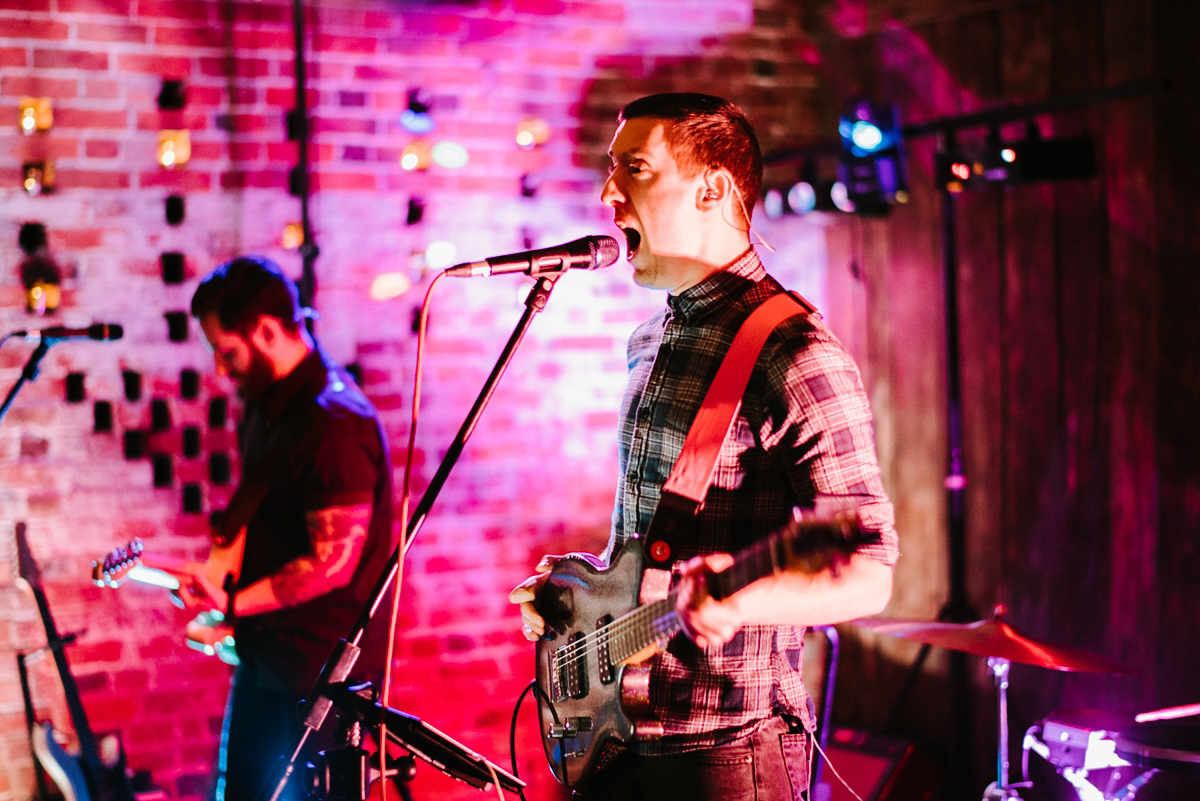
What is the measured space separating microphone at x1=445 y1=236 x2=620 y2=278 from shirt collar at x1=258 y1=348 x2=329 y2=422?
1.11 m

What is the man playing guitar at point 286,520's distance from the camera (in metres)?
2.65

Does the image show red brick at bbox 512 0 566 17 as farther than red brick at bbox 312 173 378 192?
Yes

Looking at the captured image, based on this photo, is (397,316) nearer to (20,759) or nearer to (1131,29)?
(20,759)

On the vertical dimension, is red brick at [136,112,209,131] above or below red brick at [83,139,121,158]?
above

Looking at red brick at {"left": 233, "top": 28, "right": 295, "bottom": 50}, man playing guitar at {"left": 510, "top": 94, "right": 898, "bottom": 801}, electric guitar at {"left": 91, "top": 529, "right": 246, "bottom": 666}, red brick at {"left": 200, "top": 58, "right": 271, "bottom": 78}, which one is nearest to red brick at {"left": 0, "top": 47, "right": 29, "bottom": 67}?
red brick at {"left": 200, "top": 58, "right": 271, "bottom": 78}

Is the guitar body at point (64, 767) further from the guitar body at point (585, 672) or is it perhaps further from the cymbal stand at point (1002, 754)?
the cymbal stand at point (1002, 754)

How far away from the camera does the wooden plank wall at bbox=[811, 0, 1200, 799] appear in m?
3.38

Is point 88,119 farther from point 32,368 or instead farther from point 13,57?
point 32,368

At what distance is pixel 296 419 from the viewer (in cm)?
279

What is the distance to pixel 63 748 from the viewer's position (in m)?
3.33

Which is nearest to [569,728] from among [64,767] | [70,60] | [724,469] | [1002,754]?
[724,469]

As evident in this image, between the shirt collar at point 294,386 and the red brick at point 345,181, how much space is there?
1.03 metres

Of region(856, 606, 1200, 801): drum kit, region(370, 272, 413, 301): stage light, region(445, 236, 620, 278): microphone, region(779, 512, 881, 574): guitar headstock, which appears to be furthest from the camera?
region(370, 272, 413, 301): stage light

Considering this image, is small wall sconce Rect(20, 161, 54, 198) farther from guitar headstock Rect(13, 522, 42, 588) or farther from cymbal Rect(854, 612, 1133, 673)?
cymbal Rect(854, 612, 1133, 673)
